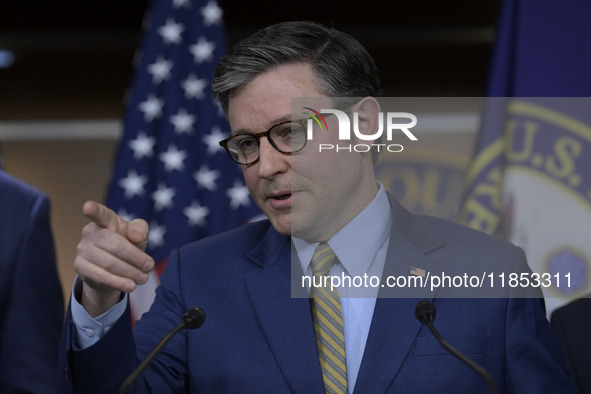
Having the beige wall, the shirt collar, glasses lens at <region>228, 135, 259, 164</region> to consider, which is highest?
the beige wall

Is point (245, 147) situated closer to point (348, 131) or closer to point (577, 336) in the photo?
point (348, 131)

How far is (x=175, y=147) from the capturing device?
8.88 ft

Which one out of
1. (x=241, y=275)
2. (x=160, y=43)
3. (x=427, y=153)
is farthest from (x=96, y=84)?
(x=241, y=275)

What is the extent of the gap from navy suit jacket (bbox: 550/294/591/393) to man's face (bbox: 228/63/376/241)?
0.83 meters

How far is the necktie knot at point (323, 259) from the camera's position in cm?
147

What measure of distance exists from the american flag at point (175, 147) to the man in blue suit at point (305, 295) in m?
1.03

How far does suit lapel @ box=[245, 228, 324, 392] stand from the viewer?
4.43 ft

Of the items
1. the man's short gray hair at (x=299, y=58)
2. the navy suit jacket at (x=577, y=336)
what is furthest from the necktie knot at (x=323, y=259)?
the navy suit jacket at (x=577, y=336)

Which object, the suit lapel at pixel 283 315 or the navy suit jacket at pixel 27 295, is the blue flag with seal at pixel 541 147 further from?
the navy suit jacket at pixel 27 295

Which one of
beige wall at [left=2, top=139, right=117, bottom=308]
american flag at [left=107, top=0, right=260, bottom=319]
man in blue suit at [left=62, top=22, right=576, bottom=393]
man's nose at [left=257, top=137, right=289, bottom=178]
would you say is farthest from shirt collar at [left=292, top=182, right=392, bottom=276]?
beige wall at [left=2, top=139, right=117, bottom=308]

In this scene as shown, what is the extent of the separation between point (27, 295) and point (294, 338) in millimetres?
704

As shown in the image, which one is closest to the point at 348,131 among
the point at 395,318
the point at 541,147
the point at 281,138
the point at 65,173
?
the point at 281,138

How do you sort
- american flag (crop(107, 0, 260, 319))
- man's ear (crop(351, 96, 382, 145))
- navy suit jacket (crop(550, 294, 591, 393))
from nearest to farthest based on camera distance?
man's ear (crop(351, 96, 382, 145)) < navy suit jacket (crop(550, 294, 591, 393)) < american flag (crop(107, 0, 260, 319))

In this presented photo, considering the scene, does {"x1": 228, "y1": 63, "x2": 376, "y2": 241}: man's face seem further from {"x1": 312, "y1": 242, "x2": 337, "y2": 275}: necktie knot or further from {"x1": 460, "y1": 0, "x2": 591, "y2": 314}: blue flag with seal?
{"x1": 460, "y1": 0, "x2": 591, "y2": 314}: blue flag with seal
